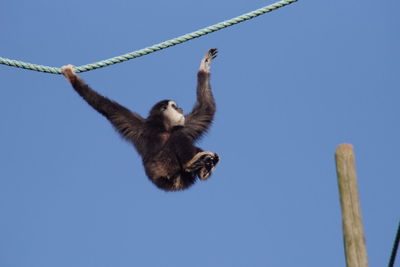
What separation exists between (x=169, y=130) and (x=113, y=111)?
872 mm

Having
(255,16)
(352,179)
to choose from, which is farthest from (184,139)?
(352,179)

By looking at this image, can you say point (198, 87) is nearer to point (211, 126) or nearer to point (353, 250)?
point (211, 126)

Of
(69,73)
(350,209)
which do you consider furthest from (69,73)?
(350,209)

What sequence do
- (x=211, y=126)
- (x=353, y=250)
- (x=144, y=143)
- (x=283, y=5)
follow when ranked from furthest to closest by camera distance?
(x=211, y=126) → (x=144, y=143) → (x=283, y=5) → (x=353, y=250)

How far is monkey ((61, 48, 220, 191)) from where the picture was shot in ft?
28.5

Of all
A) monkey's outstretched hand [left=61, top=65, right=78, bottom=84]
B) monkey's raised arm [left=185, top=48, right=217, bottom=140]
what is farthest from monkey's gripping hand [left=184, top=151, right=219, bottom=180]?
monkey's outstretched hand [left=61, top=65, right=78, bottom=84]

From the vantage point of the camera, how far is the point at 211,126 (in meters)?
9.99

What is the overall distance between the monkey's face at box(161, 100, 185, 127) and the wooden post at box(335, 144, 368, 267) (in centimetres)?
356

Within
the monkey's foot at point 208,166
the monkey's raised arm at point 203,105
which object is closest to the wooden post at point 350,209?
the monkey's foot at point 208,166

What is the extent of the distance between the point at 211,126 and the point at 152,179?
62.1 inches

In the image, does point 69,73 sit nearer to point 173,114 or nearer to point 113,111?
point 113,111

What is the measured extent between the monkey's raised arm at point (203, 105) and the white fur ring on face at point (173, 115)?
245 millimetres

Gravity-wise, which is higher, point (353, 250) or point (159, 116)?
point (159, 116)

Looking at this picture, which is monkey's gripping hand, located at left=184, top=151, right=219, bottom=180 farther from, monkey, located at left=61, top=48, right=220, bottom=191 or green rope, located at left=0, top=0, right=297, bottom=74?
green rope, located at left=0, top=0, right=297, bottom=74
